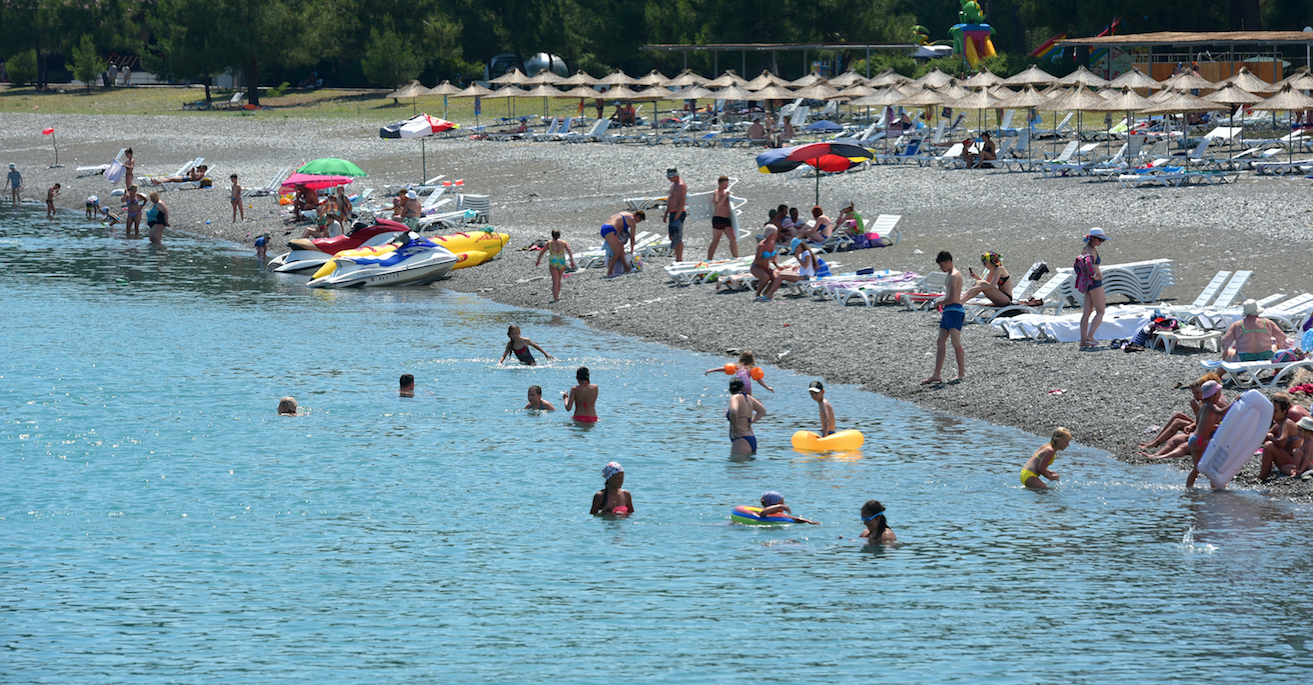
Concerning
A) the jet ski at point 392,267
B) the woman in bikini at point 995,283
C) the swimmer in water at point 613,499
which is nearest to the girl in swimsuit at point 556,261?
the jet ski at point 392,267

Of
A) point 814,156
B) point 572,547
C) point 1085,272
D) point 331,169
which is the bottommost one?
point 572,547

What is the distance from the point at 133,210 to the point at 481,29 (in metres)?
34.9

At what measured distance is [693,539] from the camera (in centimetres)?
1270

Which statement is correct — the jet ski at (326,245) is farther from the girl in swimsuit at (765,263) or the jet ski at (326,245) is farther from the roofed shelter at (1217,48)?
the roofed shelter at (1217,48)

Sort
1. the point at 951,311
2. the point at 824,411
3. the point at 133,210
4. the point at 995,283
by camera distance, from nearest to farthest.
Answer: the point at 824,411, the point at 951,311, the point at 995,283, the point at 133,210

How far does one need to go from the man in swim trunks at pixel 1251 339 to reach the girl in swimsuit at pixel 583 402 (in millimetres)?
7502

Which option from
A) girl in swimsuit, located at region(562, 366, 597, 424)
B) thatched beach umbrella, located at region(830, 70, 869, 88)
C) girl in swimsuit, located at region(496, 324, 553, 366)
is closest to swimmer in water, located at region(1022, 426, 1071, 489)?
girl in swimsuit, located at region(562, 366, 597, 424)

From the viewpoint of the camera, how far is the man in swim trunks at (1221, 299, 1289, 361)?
51.6 ft

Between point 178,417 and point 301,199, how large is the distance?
19.5m

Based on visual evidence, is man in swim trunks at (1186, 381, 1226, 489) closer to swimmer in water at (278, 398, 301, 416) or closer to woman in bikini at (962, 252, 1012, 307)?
woman in bikini at (962, 252, 1012, 307)

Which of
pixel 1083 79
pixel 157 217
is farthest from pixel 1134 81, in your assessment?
pixel 157 217

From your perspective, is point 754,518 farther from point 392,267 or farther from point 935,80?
point 935,80

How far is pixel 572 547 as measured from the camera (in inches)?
494

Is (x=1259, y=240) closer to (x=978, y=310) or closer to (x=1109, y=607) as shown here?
(x=978, y=310)
